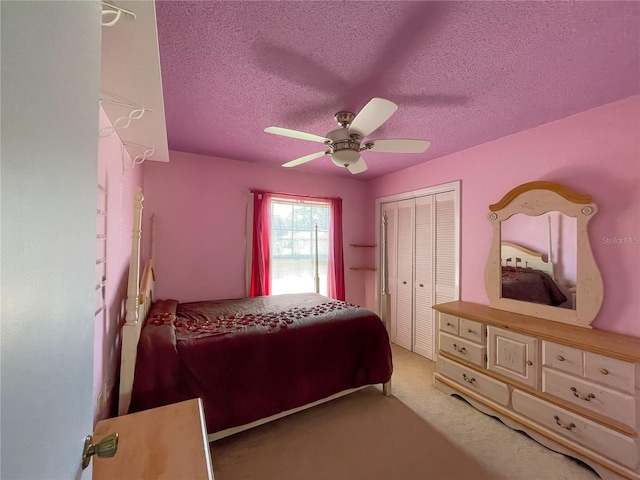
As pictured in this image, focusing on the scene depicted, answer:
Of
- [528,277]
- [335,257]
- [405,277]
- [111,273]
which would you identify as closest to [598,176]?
[528,277]

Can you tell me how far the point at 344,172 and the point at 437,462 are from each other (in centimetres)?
314

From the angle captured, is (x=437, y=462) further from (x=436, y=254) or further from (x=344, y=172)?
(x=344, y=172)

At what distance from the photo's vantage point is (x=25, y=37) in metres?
0.37

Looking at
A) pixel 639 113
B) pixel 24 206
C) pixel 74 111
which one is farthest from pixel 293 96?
pixel 639 113

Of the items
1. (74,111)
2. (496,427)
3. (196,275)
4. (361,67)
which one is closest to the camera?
(74,111)

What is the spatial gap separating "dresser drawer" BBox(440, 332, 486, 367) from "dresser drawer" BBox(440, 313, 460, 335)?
48 mm

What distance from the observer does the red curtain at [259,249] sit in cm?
335

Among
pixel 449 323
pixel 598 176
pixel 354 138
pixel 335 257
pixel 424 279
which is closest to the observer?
pixel 354 138

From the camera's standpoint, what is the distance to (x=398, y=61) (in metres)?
1.45

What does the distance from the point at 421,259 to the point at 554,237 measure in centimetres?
142

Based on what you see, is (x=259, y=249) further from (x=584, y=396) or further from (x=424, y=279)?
(x=584, y=396)

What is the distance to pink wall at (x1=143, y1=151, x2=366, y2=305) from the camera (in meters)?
2.97

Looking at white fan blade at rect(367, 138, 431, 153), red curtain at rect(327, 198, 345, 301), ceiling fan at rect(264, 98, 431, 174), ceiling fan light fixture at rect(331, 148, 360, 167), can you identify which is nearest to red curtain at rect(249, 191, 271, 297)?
red curtain at rect(327, 198, 345, 301)

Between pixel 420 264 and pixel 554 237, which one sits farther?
pixel 420 264
